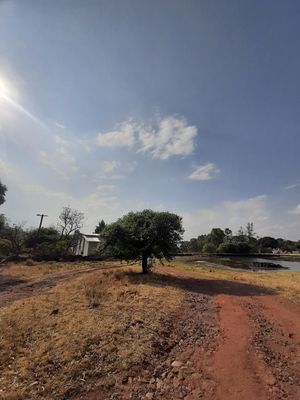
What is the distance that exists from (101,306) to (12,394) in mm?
6446

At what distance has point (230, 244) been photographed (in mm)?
97812

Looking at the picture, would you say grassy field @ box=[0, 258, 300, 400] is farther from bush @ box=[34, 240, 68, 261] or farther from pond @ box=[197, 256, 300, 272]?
pond @ box=[197, 256, 300, 272]

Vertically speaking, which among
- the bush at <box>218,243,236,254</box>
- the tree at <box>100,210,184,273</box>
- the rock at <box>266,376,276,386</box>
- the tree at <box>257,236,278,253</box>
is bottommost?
the rock at <box>266,376,276,386</box>

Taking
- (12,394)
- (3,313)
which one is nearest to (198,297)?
(3,313)

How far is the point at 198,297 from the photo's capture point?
16.2m

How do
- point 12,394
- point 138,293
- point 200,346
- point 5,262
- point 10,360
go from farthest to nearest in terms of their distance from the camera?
1. point 5,262
2. point 138,293
3. point 200,346
4. point 10,360
5. point 12,394

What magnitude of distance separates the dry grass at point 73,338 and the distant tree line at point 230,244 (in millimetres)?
68755

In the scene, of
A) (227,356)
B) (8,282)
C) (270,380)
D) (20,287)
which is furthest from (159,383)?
(8,282)

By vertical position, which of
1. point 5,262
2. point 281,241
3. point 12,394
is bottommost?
point 12,394

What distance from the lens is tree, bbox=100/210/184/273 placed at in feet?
75.4

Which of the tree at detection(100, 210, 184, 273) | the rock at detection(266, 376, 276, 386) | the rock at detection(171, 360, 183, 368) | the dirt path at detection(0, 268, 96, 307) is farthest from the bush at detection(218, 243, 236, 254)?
the rock at detection(266, 376, 276, 386)

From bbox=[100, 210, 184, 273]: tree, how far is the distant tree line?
58.5 m

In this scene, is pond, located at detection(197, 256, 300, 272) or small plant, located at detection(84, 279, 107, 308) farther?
pond, located at detection(197, 256, 300, 272)

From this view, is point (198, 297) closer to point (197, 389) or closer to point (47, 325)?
point (47, 325)
